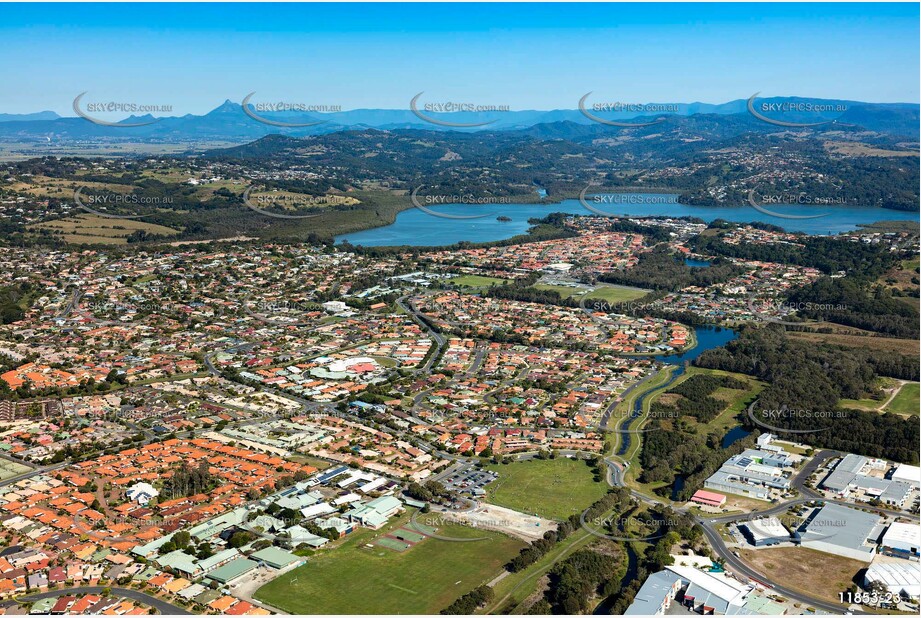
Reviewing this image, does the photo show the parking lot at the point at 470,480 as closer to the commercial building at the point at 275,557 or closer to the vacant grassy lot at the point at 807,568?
the commercial building at the point at 275,557

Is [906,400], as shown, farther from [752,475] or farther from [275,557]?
[275,557]

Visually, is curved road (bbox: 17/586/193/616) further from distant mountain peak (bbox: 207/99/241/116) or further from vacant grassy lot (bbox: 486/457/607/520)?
distant mountain peak (bbox: 207/99/241/116)

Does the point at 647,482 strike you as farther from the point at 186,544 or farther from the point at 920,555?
the point at 186,544

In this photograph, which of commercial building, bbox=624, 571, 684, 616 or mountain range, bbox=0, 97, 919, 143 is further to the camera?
mountain range, bbox=0, 97, 919, 143

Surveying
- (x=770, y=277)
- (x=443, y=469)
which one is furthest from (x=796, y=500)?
(x=770, y=277)

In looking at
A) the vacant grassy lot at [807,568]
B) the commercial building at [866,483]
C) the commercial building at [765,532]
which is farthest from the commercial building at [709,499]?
the commercial building at [866,483]

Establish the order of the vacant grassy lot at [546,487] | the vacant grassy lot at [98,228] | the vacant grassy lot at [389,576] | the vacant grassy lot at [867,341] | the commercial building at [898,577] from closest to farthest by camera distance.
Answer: the vacant grassy lot at [389,576] → the commercial building at [898,577] → the vacant grassy lot at [546,487] → the vacant grassy lot at [867,341] → the vacant grassy lot at [98,228]

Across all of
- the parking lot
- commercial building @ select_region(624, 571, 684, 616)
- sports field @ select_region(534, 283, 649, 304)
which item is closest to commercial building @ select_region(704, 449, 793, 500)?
commercial building @ select_region(624, 571, 684, 616)
